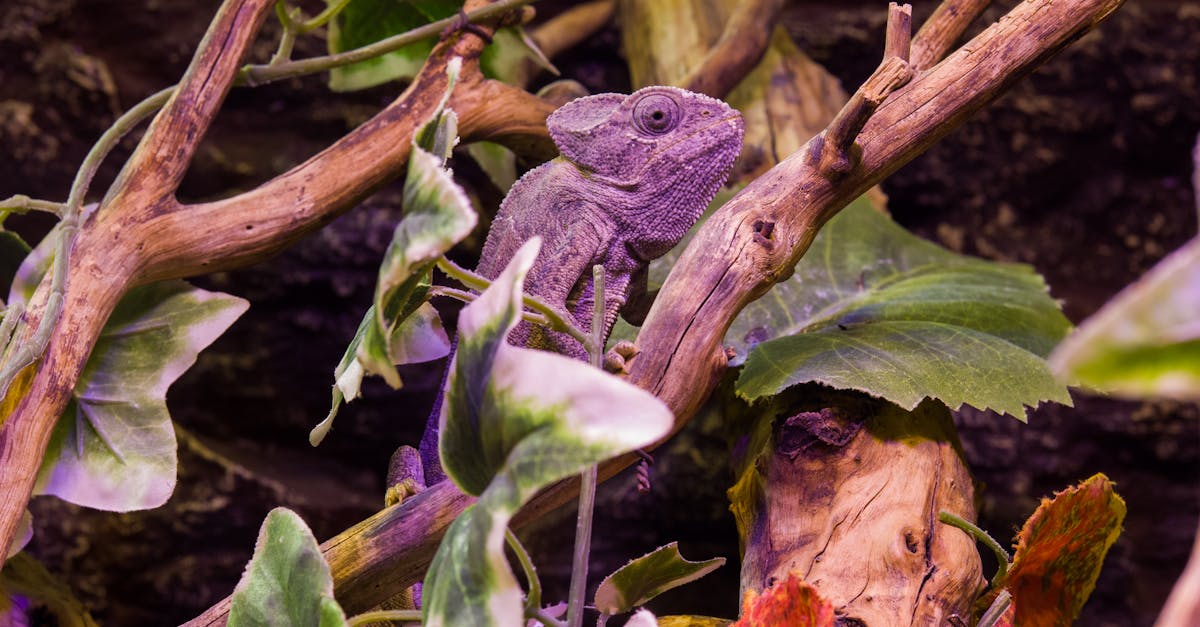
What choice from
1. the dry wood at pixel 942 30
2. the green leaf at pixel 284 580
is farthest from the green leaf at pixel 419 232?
the dry wood at pixel 942 30

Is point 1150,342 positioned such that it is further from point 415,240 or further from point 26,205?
point 26,205

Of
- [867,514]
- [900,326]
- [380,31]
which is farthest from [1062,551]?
[380,31]

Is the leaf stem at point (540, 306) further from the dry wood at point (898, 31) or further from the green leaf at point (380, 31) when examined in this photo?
the green leaf at point (380, 31)

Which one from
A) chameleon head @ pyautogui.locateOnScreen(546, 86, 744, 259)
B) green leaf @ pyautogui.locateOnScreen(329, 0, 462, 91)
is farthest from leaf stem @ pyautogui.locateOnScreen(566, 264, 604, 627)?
green leaf @ pyautogui.locateOnScreen(329, 0, 462, 91)

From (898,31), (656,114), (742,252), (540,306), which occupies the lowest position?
(540,306)

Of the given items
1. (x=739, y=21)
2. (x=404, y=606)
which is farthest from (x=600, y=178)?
(x=739, y=21)

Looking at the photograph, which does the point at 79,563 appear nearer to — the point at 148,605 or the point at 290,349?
the point at 148,605
